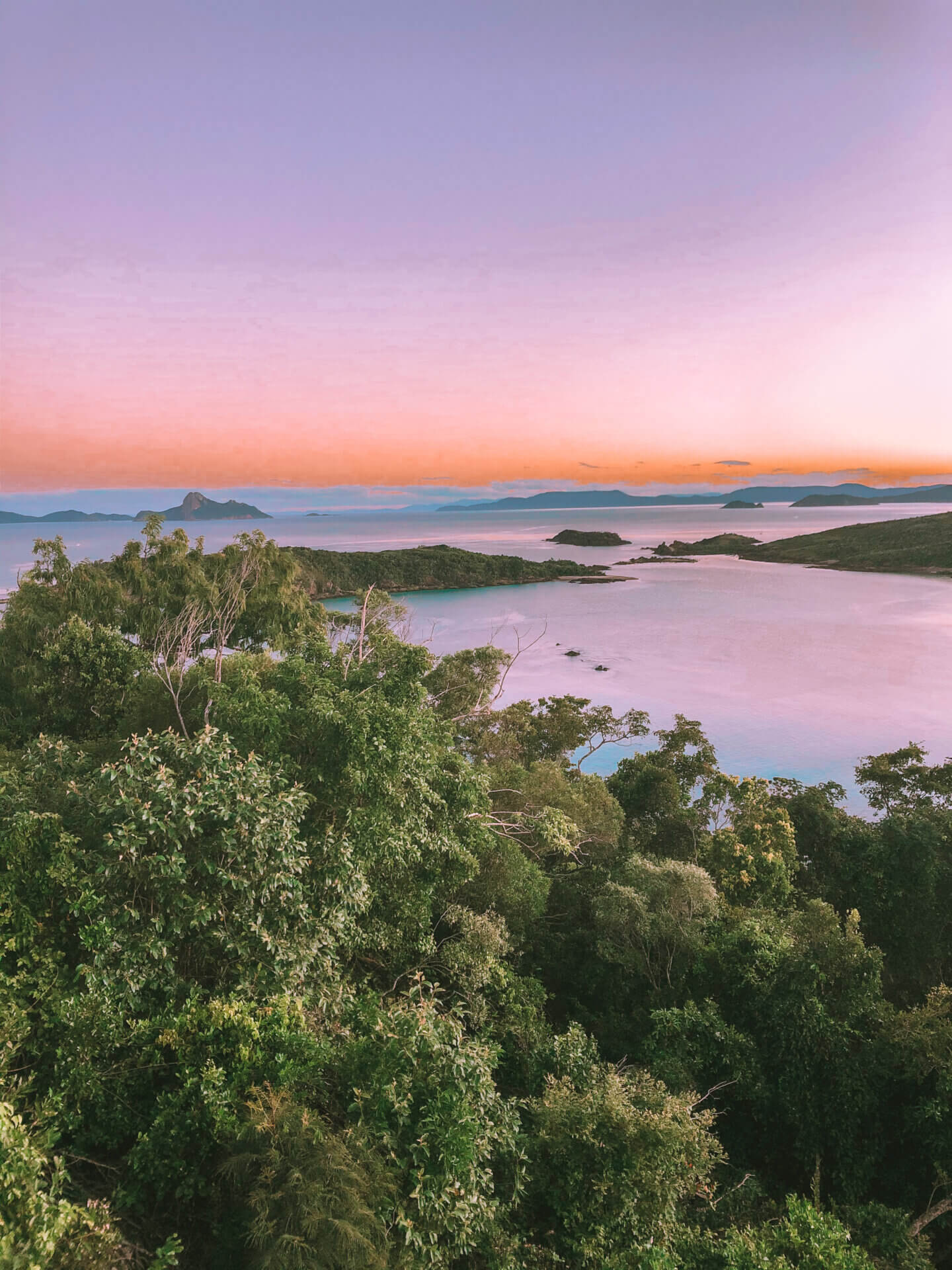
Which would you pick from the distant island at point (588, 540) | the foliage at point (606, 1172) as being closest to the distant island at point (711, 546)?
the distant island at point (588, 540)

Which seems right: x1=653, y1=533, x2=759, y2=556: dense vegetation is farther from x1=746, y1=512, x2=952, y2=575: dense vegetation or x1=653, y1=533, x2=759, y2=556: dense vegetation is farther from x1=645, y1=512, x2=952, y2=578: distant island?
x1=746, y1=512, x2=952, y2=575: dense vegetation

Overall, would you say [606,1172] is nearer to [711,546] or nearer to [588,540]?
[588,540]

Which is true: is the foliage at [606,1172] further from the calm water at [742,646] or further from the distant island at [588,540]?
the distant island at [588,540]

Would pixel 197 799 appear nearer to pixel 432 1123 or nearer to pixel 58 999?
pixel 58 999

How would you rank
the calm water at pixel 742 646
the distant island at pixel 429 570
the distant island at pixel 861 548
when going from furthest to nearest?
the distant island at pixel 861 548
the distant island at pixel 429 570
the calm water at pixel 742 646

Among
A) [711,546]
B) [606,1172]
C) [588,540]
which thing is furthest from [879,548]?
[606,1172]
